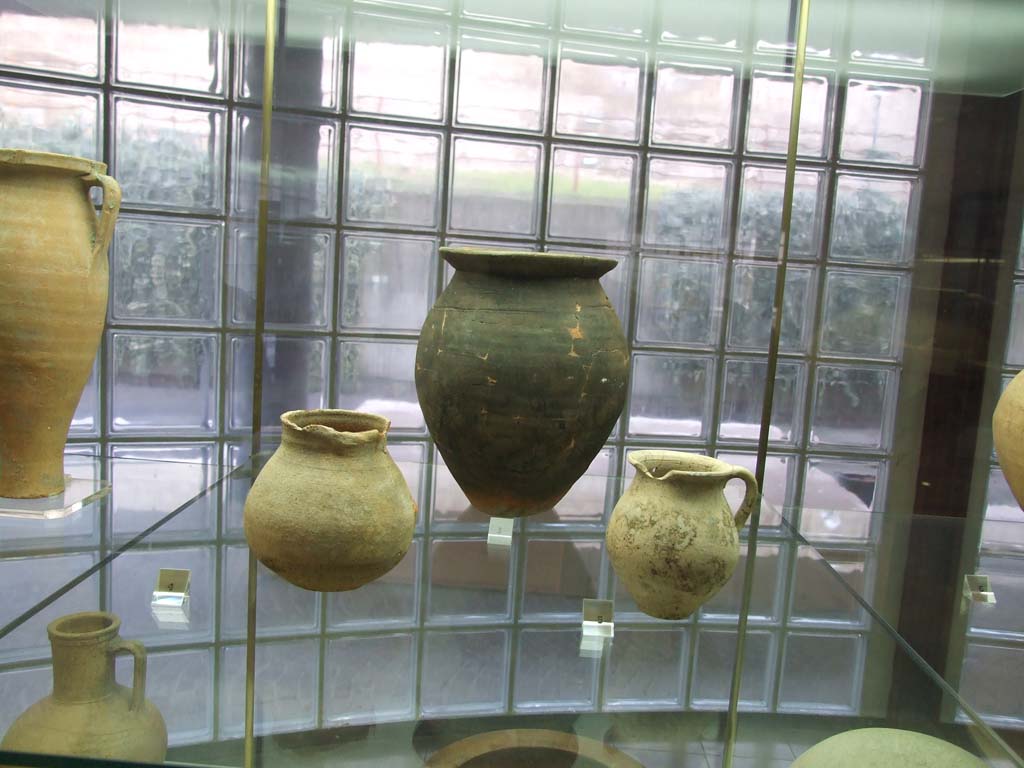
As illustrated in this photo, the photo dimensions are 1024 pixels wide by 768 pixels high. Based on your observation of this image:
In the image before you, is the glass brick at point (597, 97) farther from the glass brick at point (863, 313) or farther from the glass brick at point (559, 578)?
the glass brick at point (559, 578)

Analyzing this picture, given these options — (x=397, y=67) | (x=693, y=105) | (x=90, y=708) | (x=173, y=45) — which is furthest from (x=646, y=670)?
(x=173, y=45)

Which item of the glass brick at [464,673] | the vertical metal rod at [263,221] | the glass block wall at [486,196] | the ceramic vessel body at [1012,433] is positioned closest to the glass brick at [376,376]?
the glass block wall at [486,196]

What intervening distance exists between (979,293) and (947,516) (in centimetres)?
50

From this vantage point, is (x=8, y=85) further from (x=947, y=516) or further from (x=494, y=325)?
(x=947, y=516)

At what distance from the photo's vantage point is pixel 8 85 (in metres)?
1.83

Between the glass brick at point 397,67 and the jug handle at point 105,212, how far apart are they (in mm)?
671

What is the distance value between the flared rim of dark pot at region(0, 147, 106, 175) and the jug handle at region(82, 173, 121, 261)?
24 mm

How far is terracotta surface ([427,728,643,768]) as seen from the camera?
1.00 metres

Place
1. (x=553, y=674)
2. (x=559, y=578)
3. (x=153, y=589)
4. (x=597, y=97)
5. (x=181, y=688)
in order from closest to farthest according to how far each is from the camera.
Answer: (x=181, y=688) → (x=553, y=674) → (x=153, y=589) → (x=559, y=578) → (x=597, y=97)

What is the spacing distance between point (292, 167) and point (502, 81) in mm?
508

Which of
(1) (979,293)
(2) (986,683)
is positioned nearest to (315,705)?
(2) (986,683)

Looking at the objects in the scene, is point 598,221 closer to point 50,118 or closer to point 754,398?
point 754,398

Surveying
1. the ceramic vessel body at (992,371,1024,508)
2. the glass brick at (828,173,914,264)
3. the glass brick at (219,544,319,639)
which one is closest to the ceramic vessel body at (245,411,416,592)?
the glass brick at (219,544,319,639)

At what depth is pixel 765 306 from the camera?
201 centimetres
